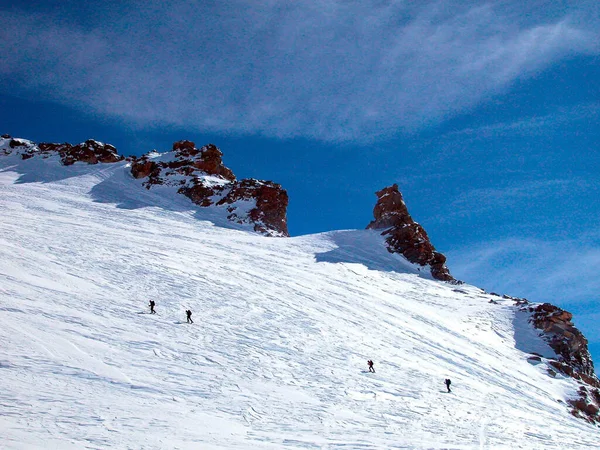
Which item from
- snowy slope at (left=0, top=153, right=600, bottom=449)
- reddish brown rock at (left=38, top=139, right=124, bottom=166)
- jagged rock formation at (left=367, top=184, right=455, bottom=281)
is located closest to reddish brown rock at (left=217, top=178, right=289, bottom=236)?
jagged rock formation at (left=367, top=184, right=455, bottom=281)

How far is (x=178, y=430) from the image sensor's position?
44.7 ft

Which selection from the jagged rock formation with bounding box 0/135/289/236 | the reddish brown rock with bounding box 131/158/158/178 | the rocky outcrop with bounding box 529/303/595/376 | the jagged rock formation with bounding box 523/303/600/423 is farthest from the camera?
the reddish brown rock with bounding box 131/158/158/178

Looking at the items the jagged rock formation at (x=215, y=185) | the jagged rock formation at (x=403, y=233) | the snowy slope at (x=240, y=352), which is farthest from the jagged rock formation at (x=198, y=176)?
the snowy slope at (x=240, y=352)

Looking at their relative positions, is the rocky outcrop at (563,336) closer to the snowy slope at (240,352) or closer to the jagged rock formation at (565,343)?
the jagged rock formation at (565,343)

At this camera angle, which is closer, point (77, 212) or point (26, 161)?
point (77, 212)

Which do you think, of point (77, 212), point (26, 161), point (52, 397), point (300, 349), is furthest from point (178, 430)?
point (26, 161)

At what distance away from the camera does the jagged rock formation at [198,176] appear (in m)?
62.5

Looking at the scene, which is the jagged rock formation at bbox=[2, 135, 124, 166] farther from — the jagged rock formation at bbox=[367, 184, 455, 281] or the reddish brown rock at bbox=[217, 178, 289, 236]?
the jagged rock formation at bbox=[367, 184, 455, 281]

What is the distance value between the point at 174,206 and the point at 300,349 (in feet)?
135

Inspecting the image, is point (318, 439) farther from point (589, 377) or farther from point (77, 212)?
point (77, 212)

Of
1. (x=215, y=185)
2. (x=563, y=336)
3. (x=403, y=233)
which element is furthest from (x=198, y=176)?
(x=563, y=336)

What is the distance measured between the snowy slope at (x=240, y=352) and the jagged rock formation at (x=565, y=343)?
55.0 inches

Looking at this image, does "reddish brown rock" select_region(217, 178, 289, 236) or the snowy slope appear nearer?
the snowy slope

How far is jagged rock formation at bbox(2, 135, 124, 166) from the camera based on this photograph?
72750 mm
